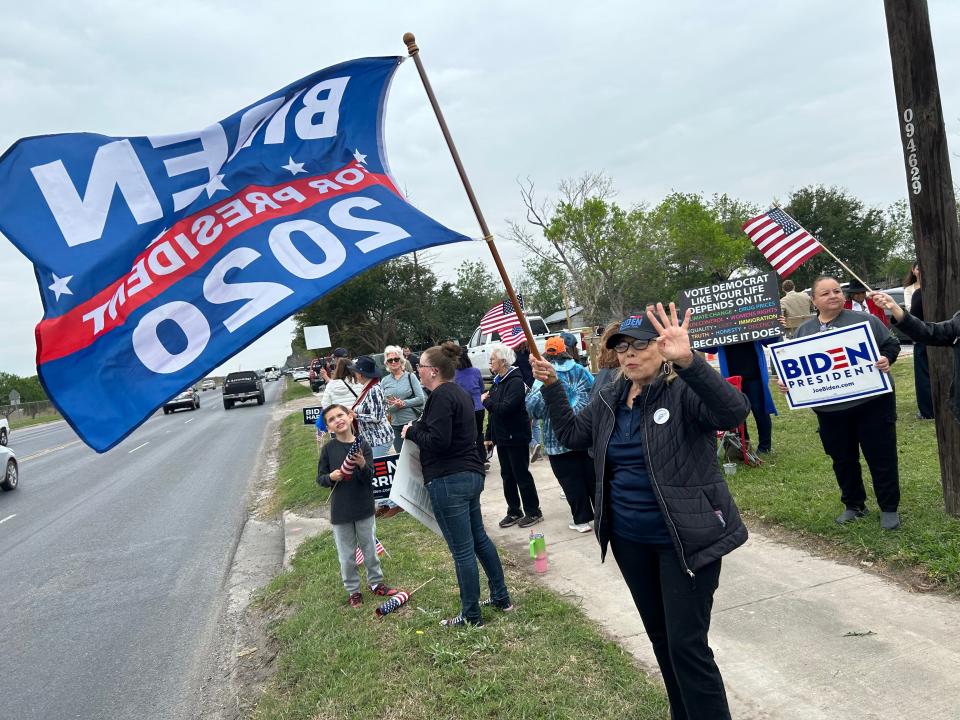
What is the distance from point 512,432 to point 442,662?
3006 mm

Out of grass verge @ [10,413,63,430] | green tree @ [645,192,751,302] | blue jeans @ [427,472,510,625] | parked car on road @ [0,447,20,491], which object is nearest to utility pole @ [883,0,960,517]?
A: blue jeans @ [427,472,510,625]

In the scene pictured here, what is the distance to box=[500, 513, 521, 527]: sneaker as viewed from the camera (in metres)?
7.17

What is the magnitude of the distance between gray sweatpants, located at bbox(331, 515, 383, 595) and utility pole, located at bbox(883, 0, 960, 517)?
4406mm

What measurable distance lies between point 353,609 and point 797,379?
4041 millimetres

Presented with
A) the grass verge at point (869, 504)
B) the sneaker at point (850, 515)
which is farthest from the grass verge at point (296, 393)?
the sneaker at point (850, 515)

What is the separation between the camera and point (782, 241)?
27.7ft

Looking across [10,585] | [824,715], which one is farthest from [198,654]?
[824,715]

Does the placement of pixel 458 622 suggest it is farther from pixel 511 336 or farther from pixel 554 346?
pixel 511 336

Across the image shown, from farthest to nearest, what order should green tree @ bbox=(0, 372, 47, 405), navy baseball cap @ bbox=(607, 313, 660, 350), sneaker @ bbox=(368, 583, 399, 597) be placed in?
green tree @ bbox=(0, 372, 47, 405), sneaker @ bbox=(368, 583, 399, 597), navy baseball cap @ bbox=(607, 313, 660, 350)

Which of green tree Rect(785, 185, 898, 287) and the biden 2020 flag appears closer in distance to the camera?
the biden 2020 flag

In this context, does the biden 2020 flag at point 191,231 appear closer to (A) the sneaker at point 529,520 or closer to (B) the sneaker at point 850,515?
(B) the sneaker at point 850,515

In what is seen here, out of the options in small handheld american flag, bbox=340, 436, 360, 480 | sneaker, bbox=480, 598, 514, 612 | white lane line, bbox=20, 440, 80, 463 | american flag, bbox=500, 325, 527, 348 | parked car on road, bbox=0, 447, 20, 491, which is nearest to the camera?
sneaker, bbox=480, 598, 514, 612

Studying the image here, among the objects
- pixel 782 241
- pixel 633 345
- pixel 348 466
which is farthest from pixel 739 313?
pixel 633 345

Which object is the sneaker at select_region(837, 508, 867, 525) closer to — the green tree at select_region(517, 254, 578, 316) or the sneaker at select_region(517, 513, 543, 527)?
the sneaker at select_region(517, 513, 543, 527)
